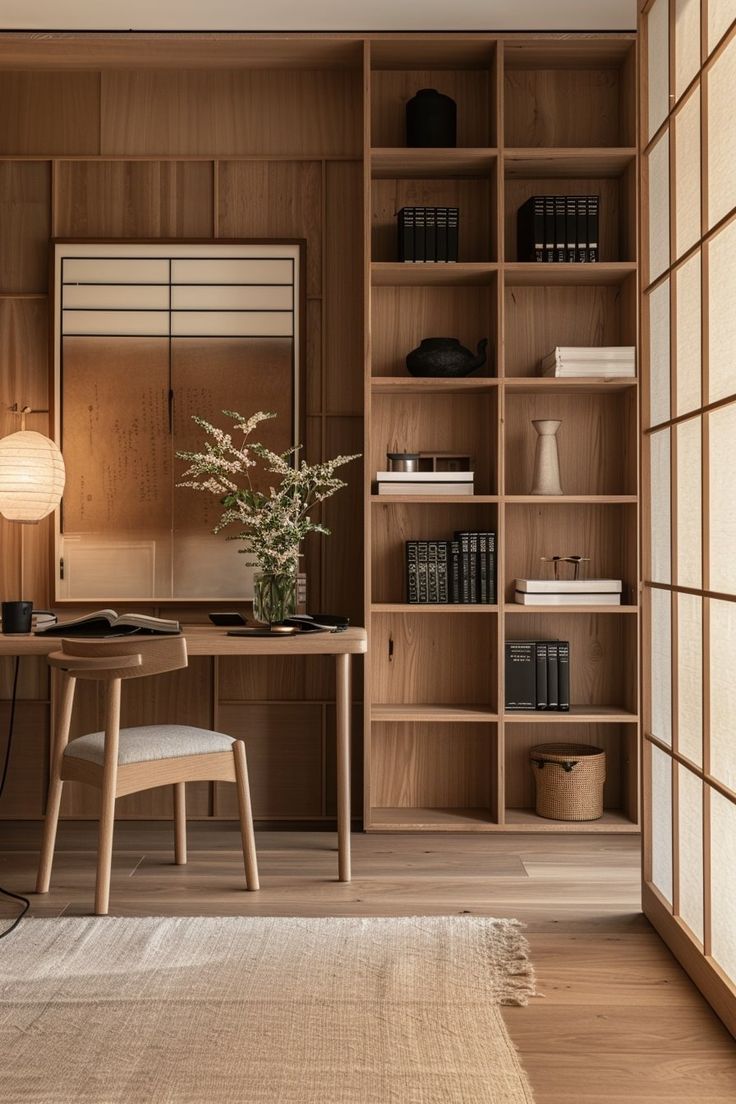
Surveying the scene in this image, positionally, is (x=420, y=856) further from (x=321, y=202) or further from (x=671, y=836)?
(x=321, y=202)

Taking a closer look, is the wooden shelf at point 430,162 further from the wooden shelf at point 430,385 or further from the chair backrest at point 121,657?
the chair backrest at point 121,657

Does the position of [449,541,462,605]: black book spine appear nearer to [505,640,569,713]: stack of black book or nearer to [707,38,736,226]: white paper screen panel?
[505,640,569,713]: stack of black book

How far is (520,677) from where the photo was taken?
12.6 feet

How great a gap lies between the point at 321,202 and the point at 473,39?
80 centimetres

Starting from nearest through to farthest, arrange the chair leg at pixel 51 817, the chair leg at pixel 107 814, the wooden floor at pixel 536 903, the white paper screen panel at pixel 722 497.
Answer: the wooden floor at pixel 536 903 < the white paper screen panel at pixel 722 497 < the chair leg at pixel 107 814 < the chair leg at pixel 51 817

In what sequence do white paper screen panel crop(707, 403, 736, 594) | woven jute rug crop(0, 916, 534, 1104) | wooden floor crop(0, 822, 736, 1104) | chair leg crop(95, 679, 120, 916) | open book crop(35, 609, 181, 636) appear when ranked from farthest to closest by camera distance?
open book crop(35, 609, 181, 636) → chair leg crop(95, 679, 120, 916) → white paper screen panel crop(707, 403, 736, 594) → wooden floor crop(0, 822, 736, 1104) → woven jute rug crop(0, 916, 534, 1104)

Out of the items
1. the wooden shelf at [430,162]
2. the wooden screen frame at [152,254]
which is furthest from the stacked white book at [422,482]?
the wooden shelf at [430,162]

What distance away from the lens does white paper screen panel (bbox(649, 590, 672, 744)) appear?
8.98 ft

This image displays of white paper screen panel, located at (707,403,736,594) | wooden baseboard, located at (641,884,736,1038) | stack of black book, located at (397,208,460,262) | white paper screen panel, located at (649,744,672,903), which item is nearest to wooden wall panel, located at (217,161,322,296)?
stack of black book, located at (397,208,460,262)

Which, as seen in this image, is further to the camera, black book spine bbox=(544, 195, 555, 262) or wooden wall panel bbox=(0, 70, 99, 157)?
wooden wall panel bbox=(0, 70, 99, 157)

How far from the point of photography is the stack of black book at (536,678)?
3852mm

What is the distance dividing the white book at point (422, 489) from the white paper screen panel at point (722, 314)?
1509 millimetres

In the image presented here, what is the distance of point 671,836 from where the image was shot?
2.73 metres

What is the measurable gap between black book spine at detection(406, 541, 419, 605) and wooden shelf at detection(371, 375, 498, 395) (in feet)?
1.90
